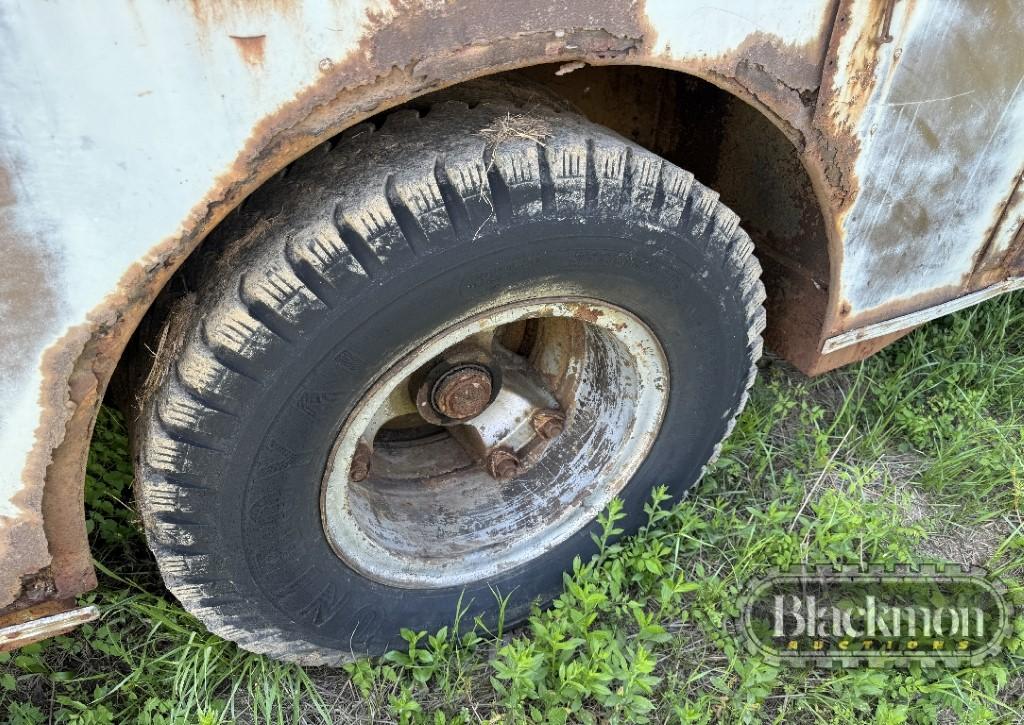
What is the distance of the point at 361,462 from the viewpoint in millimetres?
1725

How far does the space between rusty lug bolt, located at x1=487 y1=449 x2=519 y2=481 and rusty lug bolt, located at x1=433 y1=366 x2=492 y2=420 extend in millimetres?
190

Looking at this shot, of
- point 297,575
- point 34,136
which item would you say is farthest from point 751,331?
point 34,136

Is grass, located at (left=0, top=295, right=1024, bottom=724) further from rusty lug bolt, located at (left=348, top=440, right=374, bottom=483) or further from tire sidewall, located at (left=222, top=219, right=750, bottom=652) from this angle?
rusty lug bolt, located at (left=348, top=440, right=374, bottom=483)

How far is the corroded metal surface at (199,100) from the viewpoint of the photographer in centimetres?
94

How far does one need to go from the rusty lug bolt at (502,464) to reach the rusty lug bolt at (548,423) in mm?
94

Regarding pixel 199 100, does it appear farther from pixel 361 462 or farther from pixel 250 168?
pixel 361 462

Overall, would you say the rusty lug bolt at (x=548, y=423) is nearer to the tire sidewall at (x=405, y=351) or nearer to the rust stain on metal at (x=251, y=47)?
the tire sidewall at (x=405, y=351)

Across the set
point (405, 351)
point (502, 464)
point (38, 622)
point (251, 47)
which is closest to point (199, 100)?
point (251, 47)

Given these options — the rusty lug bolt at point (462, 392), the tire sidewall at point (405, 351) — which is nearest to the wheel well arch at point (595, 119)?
the tire sidewall at point (405, 351)

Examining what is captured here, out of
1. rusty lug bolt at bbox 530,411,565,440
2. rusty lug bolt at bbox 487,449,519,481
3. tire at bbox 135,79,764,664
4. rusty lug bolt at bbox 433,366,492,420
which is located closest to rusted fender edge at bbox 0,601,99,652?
tire at bbox 135,79,764,664

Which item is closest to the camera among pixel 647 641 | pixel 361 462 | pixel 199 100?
pixel 199 100

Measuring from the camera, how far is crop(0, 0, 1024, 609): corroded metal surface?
94cm

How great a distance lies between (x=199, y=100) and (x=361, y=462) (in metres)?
0.91

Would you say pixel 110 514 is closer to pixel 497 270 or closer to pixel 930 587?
pixel 497 270
